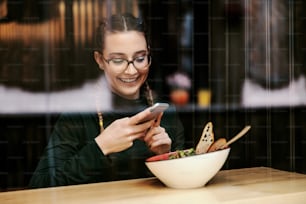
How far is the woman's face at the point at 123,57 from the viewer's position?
6.26ft

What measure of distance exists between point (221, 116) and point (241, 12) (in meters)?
0.57

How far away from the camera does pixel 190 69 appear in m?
2.05

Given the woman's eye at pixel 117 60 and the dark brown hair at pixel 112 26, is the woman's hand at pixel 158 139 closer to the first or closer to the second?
the woman's eye at pixel 117 60

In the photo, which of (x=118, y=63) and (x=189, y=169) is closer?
(x=189, y=169)

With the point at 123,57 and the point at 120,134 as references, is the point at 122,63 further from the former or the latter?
the point at 120,134

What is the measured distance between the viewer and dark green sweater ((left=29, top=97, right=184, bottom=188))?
1855 mm

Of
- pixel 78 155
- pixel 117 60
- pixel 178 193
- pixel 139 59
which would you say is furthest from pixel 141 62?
pixel 178 193

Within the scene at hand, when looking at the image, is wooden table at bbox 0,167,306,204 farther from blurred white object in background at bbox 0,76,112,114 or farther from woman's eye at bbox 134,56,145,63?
woman's eye at bbox 134,56,145,63

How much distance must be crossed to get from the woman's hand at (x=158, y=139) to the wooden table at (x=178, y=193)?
0.45 m

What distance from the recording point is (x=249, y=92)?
2.17 m

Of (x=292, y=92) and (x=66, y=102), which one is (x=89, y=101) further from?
(x=292, y=92)

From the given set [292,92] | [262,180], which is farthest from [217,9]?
[262,180]

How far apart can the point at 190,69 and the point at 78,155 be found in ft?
2.32

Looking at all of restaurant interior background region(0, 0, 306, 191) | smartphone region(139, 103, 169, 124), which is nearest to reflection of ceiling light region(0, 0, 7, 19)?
→ restaurant interior background region(0, 0, 306, 191)
